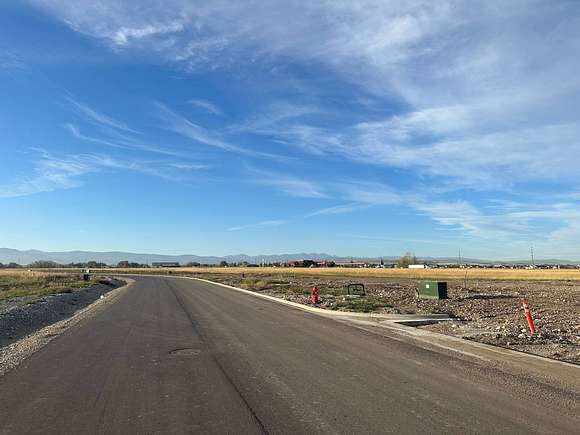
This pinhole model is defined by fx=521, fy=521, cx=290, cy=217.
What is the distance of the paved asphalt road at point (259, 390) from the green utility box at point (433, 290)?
61.1 feet

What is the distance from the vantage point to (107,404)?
739cm

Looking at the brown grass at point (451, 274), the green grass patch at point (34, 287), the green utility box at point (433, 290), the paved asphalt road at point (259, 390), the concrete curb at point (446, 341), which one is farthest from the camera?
the brown grass at point (451, 274)

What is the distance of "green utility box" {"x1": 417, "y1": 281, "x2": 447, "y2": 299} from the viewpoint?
31781 mm

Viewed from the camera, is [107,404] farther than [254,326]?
No

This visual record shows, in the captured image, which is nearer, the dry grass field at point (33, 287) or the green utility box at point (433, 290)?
the green utility box at point (433, 290)

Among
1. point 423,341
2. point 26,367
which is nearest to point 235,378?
point 26,367

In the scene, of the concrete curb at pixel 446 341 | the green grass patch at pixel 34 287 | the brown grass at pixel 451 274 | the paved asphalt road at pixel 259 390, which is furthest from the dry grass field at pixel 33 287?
the brown grass at pixel 451 274

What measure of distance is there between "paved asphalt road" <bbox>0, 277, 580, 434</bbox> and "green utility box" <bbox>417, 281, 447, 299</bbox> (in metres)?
18.6

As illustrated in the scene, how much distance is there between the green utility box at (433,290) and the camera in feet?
104

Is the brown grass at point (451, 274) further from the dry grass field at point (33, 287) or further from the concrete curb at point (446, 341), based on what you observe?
the concrete curb at point (446, 341)

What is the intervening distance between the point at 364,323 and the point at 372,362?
8.36 meters

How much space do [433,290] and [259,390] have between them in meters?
25.8

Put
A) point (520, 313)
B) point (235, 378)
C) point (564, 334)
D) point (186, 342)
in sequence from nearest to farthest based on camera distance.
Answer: point (235, 378) < point (186, 342) < point (564, 334) < point (520, 313)

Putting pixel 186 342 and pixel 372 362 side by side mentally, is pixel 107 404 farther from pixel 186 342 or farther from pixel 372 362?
pixel 186 342
